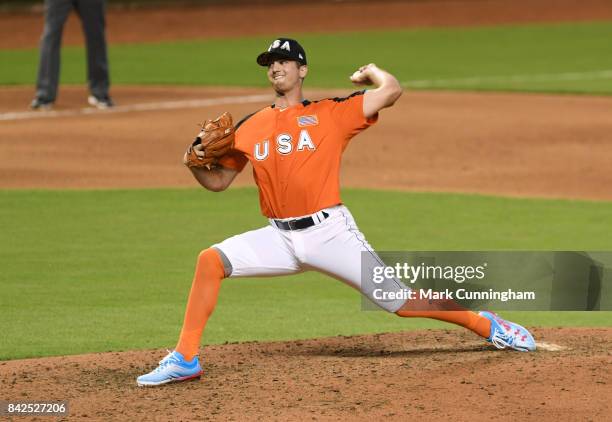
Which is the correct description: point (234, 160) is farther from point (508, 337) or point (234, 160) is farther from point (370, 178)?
point (370, 178)

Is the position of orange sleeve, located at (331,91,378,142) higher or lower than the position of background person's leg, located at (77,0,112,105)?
lower

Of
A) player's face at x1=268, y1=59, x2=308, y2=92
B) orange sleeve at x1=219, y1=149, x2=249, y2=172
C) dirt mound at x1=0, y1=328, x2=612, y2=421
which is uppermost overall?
player's face at x1=268, y1=59, x2=308, y2=92

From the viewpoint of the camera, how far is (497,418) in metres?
5.25

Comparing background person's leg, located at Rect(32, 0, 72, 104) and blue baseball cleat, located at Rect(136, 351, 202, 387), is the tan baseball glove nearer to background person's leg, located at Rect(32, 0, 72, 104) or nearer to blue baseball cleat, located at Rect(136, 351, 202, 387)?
blue baseball cleat, located at Rect(136, 351, 202, 387)

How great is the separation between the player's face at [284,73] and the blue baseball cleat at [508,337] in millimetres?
1531

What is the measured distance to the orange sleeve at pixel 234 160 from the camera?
6148 mm

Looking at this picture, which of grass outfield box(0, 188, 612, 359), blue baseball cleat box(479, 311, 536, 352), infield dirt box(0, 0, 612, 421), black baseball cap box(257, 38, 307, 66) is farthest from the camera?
grass outfield box(0, 188, 612, 359)

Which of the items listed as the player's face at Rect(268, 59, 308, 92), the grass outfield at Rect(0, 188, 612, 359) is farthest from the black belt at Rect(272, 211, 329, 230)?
the grass outfield at Rect(0, 188, 612, 359)

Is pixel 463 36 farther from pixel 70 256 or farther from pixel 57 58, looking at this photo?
pixel 70 256

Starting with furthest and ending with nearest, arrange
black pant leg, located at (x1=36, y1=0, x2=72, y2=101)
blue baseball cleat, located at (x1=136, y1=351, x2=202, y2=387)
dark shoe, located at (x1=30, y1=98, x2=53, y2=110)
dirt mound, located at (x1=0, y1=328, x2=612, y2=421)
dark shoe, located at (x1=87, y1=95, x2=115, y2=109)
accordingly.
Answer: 1. dark shoe, located at (x1=87, y1=95, x2=115, y2=109)
2. dark shoe, located at (x1=30, y1=98, x2=53, y2=110)
3. black pant leg, located at (x1=36, y1=0, x2=72, y2=101)
4. blue baseball cleat, located at (x1=136, y1=351, x2=202, y2=387)
5. dirt mound, located at (x1=0, y1=328, x2=612, y2=421)

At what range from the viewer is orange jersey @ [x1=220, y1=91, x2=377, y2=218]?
19.4 feet

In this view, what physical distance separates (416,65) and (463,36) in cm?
433

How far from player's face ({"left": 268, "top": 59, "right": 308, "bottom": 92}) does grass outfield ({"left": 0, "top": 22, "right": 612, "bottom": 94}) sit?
36.7 feet

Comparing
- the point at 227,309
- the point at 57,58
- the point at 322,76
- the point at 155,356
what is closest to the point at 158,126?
the point at 57,58
